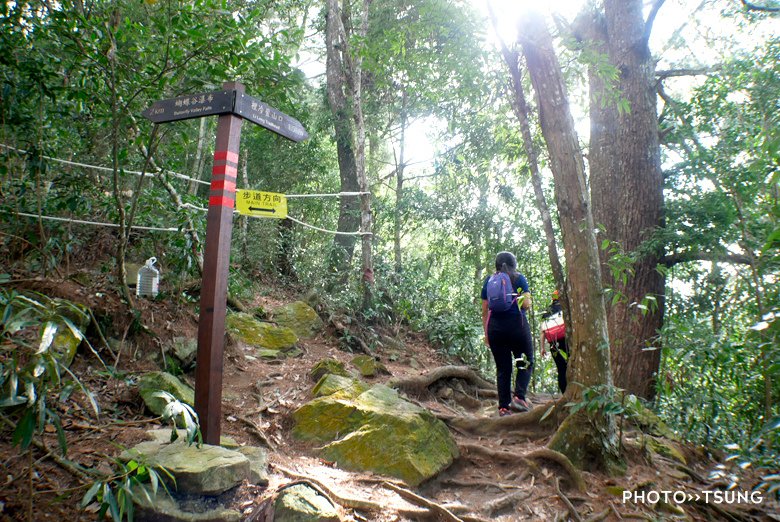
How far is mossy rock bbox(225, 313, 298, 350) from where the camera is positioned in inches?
238

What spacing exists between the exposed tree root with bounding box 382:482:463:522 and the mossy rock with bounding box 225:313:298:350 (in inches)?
135

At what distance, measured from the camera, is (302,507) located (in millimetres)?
2434

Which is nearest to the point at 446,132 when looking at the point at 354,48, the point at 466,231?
the point at 466,231

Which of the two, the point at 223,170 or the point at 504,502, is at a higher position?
the point at 223,170

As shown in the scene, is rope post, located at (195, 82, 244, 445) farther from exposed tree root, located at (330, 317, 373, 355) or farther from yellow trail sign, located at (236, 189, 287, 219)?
exposed tree root, located at (330, 317, 373, 355)

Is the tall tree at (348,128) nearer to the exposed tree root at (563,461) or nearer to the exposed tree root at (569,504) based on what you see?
the exposed tree root at (563,461)

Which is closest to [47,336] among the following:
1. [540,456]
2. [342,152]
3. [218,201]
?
[218,201]

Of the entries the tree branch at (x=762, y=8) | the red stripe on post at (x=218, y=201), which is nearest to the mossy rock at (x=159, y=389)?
the red stripe on post at (x=218, y=201)

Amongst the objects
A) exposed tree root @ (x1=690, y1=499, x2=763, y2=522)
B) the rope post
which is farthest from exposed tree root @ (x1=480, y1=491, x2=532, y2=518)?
the rope post

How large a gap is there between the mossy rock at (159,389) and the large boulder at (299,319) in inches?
121

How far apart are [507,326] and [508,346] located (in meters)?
0.22

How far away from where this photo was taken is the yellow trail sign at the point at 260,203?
13.5 feet

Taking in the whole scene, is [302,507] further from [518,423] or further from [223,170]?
[518,423]

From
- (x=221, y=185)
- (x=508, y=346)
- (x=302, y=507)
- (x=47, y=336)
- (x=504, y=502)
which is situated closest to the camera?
(x=47, y=336)
